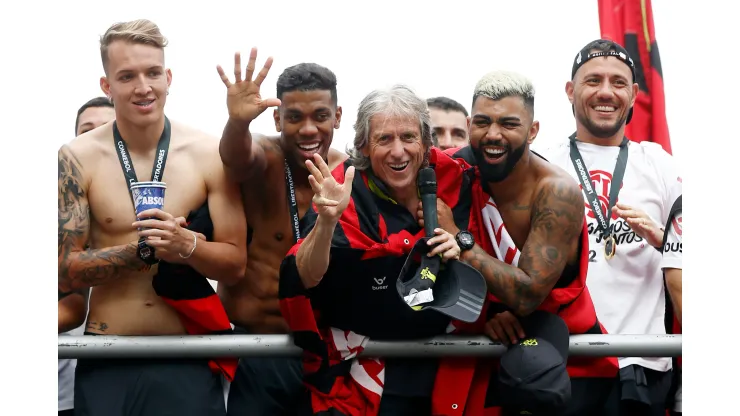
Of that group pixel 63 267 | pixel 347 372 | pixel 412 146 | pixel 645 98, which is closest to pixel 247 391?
pixel 347 372

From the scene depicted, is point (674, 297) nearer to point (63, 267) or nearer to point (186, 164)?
point (186, 164)

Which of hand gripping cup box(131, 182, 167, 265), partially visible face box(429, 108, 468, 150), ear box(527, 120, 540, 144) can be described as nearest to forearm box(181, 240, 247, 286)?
hand gripping cup box(131, 182, 167, 265)

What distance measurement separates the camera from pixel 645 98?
619 cm

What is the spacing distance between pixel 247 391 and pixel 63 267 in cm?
94

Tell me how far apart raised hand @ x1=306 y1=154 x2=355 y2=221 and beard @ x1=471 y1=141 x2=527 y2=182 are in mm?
655

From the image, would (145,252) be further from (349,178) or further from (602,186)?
(602,186)

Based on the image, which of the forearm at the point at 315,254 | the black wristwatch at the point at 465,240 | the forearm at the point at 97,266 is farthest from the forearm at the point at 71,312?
the black wristwatch at the point at 465,240

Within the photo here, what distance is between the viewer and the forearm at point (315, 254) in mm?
3289

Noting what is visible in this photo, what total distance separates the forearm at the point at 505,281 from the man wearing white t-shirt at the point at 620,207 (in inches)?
25.9

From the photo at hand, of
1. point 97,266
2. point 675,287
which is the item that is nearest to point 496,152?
point 675,287

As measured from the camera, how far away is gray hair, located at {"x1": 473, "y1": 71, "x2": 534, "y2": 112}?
3668 millimetres

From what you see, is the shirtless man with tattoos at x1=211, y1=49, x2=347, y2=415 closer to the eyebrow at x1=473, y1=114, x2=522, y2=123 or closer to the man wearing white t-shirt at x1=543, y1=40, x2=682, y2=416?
the eyebrow at x1=473, y1=114, x2=522, y2=123

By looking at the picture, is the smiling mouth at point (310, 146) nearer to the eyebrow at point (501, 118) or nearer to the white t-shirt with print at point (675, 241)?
the eyebrow at point (501, 118)

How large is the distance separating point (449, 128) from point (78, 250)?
2.94 metres
